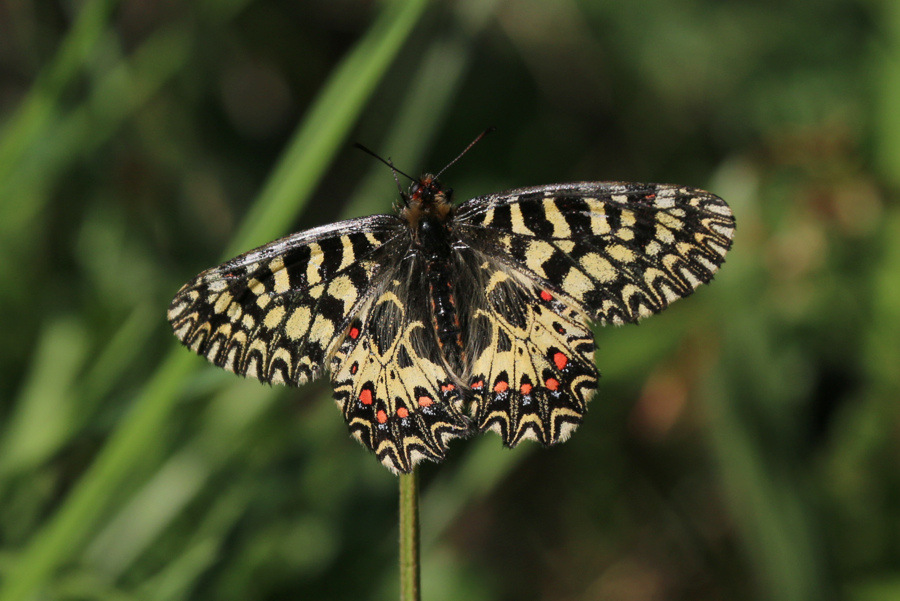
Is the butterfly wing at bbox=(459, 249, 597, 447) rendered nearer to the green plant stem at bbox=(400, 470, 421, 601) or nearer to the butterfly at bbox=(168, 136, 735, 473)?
the butterfly at bbox=(168, 136, 735, 473)

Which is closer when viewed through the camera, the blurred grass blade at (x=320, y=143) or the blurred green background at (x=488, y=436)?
the blurred grass blade at (x=320, y=143)

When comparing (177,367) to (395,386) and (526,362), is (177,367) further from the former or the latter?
(526,362)

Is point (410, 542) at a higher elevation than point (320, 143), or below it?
below

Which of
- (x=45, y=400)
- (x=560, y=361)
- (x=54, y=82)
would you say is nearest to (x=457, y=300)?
(x=560, y=361)

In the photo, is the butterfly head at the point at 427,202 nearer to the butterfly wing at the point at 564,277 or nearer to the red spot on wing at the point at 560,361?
the butterfly wing at the point at 564,277

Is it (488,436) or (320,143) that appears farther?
(488,436)

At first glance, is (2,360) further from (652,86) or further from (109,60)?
(652,86)

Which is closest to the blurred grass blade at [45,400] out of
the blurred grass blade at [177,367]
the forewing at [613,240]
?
the blurred grass blade at [177,367]

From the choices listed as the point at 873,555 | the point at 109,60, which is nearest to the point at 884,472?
the point at 873,555
